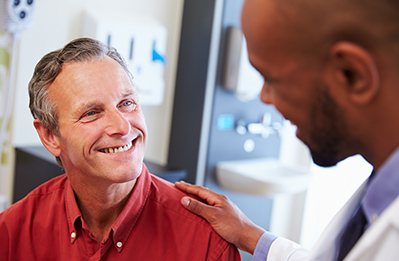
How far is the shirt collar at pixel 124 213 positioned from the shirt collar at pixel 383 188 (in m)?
0.67

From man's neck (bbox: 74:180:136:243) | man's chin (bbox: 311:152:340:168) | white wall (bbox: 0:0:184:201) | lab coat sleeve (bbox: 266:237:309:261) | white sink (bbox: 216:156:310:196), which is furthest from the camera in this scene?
white sink (bbox: 216:156:310:196)

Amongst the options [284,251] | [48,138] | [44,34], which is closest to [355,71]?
[284,251]

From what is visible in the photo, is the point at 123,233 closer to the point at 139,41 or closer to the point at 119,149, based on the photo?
the point at 119,149

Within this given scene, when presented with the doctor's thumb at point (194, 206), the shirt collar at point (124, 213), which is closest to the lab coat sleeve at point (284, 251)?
the doctor's thumb at point (194, 206)

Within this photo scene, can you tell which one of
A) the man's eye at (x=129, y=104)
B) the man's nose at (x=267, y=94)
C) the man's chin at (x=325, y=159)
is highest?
the man's nose at (x=267, y=94)

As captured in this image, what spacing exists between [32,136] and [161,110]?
2.71 ft

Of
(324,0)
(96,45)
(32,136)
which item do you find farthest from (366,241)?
(32,136)

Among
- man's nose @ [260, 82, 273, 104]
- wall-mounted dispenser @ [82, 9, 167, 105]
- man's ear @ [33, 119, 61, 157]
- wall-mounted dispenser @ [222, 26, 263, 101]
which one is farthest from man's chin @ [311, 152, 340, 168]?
wall-mounted dispenser @ [222, 26, 263, 101]

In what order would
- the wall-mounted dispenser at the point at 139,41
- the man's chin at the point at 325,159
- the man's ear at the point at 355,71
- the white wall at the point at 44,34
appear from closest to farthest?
the man's ear at the point at 355,71 → the man's chin at the point at 325,159 → the white wall at the point at 44,34 → the wall-mounted dispenser at the point at 139,41

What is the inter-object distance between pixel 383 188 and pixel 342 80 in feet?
0.65

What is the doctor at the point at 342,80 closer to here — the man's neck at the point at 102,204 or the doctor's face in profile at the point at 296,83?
the doctor's face in profile at the point at 296,83

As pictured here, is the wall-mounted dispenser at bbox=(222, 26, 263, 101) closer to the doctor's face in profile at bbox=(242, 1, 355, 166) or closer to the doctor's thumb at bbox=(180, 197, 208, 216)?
the doctor's thumb at bbox=(180, 197, 208, 216)

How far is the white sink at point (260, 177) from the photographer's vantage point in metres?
2.62

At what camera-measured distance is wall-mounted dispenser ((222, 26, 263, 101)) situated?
2.69 metres
